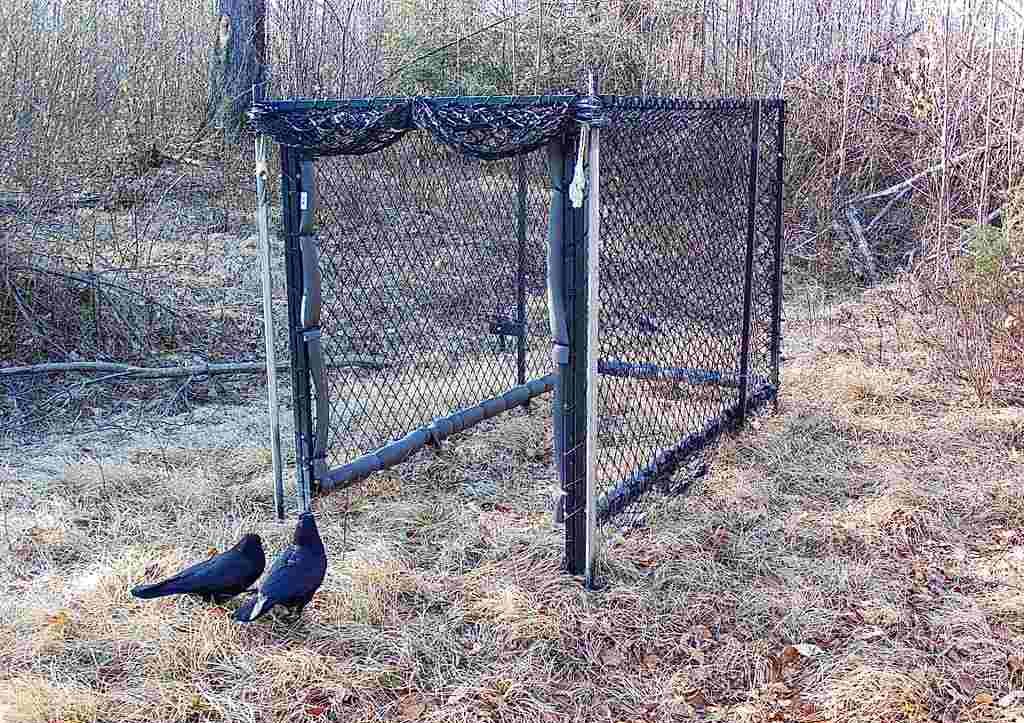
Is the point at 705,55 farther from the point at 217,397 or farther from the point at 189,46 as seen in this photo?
the point at 217,397

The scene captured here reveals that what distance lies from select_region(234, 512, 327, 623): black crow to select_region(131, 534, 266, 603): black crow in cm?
8

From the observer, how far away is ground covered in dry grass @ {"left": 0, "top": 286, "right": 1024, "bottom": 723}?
3.06 m

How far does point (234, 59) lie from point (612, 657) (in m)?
7.28

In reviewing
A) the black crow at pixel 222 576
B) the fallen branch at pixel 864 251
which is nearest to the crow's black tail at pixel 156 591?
the black crow at pixel 222 576

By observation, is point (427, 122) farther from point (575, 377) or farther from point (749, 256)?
point (749, 256)

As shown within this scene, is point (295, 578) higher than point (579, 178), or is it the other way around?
point (579, 178)

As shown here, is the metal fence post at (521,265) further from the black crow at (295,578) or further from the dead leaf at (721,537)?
the black crow at (295,578)

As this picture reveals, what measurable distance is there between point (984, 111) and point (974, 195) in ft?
1.87

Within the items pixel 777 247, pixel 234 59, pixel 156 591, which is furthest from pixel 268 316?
pixel 234 59

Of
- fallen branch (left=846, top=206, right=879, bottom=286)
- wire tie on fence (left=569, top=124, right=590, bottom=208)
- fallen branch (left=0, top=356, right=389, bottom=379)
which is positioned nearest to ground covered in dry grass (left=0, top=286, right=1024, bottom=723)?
fallen branch (left=0, top=356, right=389, bottom=379)

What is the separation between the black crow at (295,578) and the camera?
10.7 ft

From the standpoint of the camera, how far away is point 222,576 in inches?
134

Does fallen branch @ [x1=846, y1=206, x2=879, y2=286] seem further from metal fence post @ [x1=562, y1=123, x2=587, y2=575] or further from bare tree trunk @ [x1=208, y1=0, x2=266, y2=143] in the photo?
metal fence post @ [x1=562, y1=123, x2=587, y2=575]

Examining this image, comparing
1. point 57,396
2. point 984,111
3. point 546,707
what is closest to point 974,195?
point 984,111
